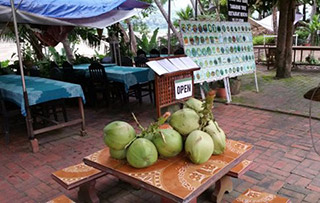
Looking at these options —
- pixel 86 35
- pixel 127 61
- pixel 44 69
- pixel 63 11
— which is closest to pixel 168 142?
pixel 63 11

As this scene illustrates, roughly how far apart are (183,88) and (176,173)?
2.67 m

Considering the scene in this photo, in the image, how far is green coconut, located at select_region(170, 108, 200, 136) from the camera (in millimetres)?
1582

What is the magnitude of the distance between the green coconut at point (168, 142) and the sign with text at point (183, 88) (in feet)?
7.99

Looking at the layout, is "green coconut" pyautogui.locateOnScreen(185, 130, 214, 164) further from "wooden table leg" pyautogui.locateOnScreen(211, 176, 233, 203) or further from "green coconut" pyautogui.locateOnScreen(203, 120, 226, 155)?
"wooden table leg" pyautogui.locateOnScreen(211, 176, 233, 203)

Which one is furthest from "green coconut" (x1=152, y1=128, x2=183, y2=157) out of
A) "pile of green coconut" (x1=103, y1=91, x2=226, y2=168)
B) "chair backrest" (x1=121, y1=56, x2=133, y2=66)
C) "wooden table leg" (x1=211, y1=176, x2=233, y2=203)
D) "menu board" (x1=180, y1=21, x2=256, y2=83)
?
"chair backrest" (x1=121, y1=56, x2=133, y2=66)

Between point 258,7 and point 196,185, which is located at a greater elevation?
point 258,7

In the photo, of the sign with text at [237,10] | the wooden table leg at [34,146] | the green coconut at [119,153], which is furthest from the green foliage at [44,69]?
the green coconut at [119,153]

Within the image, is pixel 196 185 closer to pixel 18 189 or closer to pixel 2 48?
pixel 18 189

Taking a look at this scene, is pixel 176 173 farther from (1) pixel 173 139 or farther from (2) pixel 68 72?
(2) pixel 68 72

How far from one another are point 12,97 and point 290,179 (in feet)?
12.3

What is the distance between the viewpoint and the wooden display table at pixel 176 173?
4.59ft

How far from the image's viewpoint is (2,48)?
22328 millimetres

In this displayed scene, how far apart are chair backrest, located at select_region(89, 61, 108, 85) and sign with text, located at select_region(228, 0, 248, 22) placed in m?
2.96

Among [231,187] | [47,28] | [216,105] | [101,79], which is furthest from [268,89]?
[47,28]
